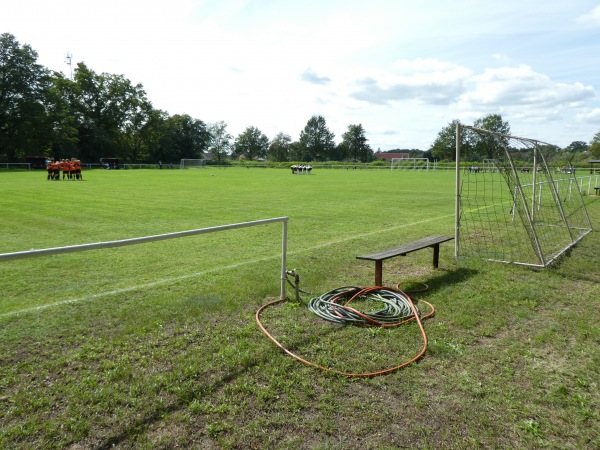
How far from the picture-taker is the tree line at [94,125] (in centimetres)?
5809

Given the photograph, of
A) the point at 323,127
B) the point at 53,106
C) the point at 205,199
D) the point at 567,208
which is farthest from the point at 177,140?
the point at 567,208

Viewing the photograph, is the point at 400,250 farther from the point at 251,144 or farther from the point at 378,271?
the point at 251,144

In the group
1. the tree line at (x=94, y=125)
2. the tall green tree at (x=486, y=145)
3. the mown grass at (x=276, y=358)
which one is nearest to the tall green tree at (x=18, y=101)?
the tree line at (x=94, y=125)

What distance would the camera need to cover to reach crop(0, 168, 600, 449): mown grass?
2.99 meters

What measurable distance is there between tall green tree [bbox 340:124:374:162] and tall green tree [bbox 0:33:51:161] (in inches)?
3006

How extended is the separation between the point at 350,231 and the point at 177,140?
288 ft

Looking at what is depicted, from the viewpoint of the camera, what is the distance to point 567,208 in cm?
1530

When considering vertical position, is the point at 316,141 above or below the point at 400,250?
above

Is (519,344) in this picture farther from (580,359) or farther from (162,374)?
(162,374)

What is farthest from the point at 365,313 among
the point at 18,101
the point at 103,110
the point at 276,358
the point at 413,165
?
the point at 103,110

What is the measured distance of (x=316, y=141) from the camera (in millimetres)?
121188

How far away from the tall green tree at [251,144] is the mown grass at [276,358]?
411 feet

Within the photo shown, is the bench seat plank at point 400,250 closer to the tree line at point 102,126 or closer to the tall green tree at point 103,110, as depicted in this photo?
the tree line at point 102,126

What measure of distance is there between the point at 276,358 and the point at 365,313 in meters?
1.47
